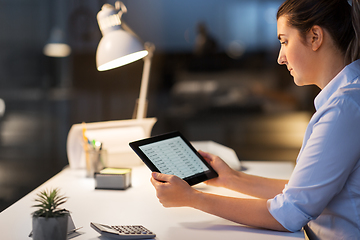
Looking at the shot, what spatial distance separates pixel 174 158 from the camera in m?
1.08

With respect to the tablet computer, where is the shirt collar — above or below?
above

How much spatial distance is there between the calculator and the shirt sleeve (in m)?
0.31

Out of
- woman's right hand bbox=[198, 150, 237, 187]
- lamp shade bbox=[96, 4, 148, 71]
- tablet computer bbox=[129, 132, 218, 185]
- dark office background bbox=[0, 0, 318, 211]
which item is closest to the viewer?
tablet computer bbox=[129, 132, 218, 185]

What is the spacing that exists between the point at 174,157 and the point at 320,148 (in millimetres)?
459

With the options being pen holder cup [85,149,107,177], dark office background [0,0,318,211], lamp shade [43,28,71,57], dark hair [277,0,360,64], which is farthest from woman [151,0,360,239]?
lamp shade [43,28,71,57]

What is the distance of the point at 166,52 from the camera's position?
3275 millimetres

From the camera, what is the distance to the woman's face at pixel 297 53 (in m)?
0.89

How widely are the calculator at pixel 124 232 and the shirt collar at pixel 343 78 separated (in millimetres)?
531

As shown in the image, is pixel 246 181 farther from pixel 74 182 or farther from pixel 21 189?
pixel 21 189

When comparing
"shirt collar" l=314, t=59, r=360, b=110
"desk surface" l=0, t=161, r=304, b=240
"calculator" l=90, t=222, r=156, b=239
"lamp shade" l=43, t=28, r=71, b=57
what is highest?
"lamp shade" l=43, t=28, r=71, b=57

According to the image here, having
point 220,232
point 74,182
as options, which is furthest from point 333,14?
point 74,182

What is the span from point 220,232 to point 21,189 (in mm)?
2105

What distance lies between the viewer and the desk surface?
822 mm

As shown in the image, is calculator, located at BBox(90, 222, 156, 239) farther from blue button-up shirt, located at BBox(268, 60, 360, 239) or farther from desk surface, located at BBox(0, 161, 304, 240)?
blue button-up shirt, located at BBox(268, 60, 360, 239)
